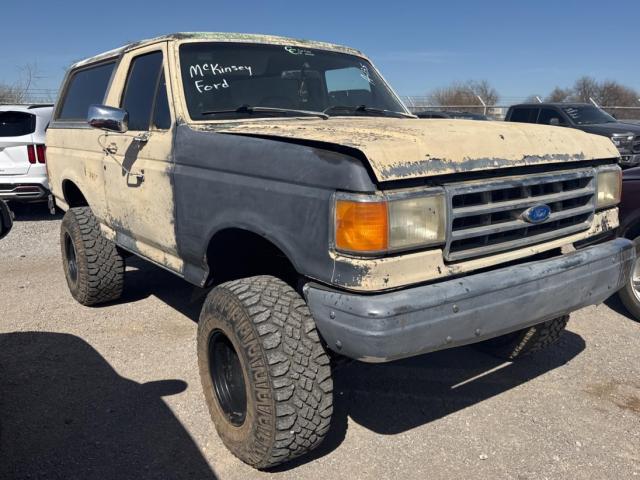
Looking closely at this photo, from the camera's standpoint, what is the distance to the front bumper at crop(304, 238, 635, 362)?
2.21 m

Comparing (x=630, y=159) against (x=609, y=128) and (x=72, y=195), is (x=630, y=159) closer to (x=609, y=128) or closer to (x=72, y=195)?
(x=609, y=128)

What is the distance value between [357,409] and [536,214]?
150cm

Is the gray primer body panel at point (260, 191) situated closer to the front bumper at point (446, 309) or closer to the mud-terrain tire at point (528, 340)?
the front bumper at point (446, 309)

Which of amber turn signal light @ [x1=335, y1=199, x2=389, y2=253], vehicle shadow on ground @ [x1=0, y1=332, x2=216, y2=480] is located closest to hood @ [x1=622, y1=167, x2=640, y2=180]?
amber turn signal light @ [x1=335, y1=199, x2=389, y2=253]

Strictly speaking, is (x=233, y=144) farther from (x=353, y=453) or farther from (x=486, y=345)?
(x=486, y=345)

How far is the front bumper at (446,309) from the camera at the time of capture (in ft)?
7.23

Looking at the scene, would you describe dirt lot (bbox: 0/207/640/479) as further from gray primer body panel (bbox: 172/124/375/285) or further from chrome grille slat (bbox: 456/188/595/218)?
chrome grille slat (bbox: 456/188/595/218)

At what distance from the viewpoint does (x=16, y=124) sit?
29.8 ft

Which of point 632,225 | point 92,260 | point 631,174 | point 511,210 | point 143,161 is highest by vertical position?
point 143,161

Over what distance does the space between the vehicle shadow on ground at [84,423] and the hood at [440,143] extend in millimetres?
1621

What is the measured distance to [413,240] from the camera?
90.5 inches

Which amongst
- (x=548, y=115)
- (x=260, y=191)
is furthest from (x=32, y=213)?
(x=548, y=115)

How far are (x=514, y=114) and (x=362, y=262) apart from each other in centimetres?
1132

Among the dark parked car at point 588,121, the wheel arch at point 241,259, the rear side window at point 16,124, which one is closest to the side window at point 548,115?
the dark parked car at point 588,121
